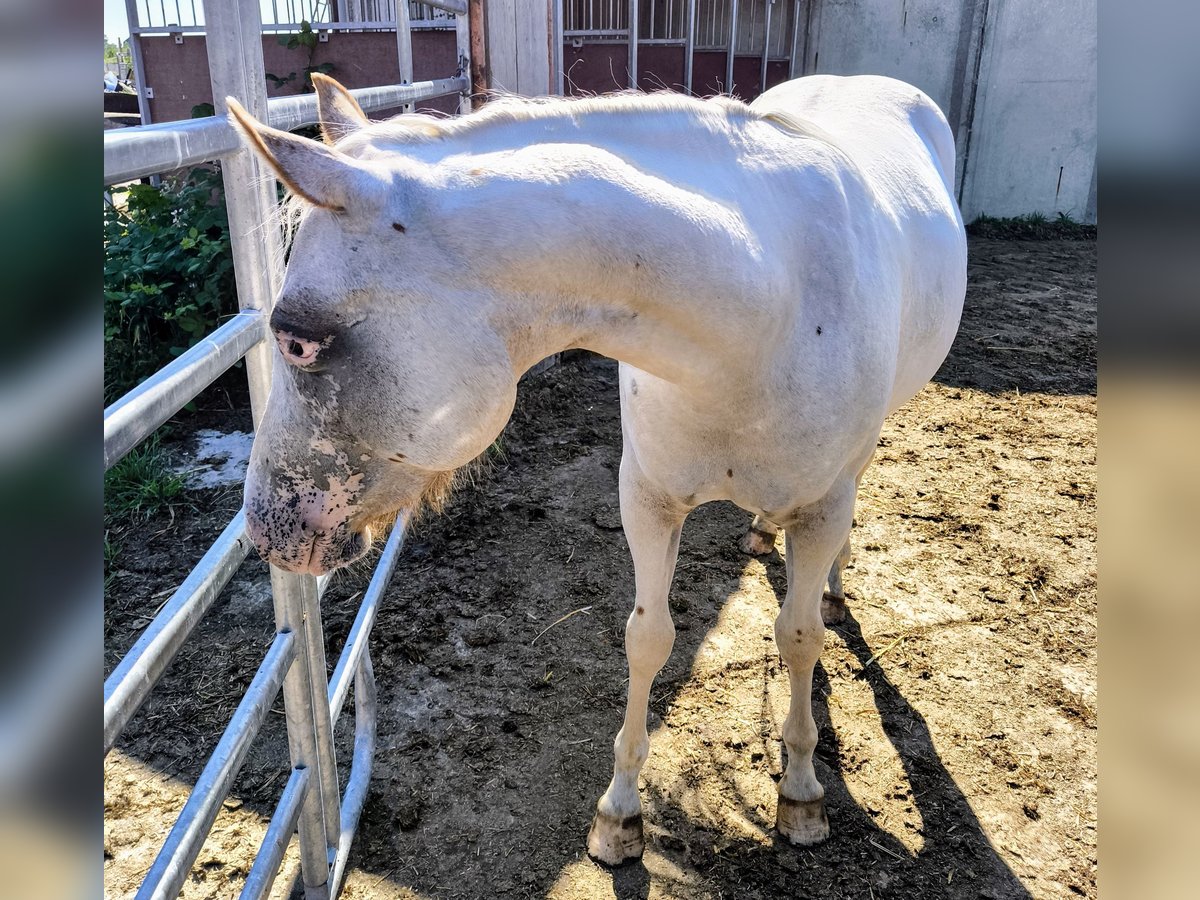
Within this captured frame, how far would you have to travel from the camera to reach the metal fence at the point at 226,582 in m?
1.11

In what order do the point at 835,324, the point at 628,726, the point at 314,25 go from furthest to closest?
the point at 314,25
the point at 628,726
the point at 835,324

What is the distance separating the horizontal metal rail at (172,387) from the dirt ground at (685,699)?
1421 mm

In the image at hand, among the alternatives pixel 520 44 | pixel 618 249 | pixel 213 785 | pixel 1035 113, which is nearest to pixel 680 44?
pixel 520 44

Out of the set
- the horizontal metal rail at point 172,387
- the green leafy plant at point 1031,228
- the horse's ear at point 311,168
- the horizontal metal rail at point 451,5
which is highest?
the horizontal metal rail at point 451,5

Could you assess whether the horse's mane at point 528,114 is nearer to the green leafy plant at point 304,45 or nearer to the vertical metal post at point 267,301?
the vertical metal post at point 267,301

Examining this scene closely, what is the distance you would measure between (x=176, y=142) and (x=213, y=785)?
1.02 m

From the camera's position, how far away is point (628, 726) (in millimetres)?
2340

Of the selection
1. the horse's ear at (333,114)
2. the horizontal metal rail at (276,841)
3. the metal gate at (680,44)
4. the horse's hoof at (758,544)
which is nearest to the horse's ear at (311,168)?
the horse's ear at (333,114)

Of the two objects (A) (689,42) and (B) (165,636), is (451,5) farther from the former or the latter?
(A) (689,42)

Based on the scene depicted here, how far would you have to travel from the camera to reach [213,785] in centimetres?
145

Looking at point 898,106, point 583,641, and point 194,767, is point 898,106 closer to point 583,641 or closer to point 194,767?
point 583,641
